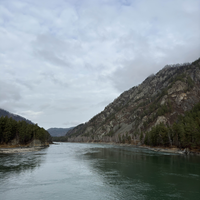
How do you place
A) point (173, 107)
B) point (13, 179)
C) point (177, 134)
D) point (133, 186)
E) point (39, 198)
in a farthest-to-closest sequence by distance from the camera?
point (173, 107)
point (177, 134)
point (13, 179)
point (133, 186)
point (39, 198)

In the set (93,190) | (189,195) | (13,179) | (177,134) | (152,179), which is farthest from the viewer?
(177,134)

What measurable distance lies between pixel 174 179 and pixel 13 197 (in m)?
25.8

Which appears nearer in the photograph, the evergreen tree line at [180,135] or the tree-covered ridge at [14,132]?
the evergreen tree line at [180,135]

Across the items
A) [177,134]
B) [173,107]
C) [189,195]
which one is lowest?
[189,195]

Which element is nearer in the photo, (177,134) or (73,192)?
(73,192)

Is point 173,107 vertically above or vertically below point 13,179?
above

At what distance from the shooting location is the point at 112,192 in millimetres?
22547

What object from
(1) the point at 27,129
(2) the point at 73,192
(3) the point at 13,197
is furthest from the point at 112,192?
(1) the point at 27,129

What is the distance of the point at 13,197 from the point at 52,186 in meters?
5.79

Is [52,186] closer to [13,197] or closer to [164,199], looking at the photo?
[13,197]

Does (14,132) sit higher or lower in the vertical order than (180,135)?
higher

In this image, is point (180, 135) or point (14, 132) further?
point (14, 132)

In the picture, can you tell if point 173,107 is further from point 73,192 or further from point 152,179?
point 73,192

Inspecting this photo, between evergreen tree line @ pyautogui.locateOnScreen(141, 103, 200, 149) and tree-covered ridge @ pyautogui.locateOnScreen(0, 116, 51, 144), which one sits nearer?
evergreen tree line @ pyautogui.locateOnScreen(141, 103, 200, 149)
